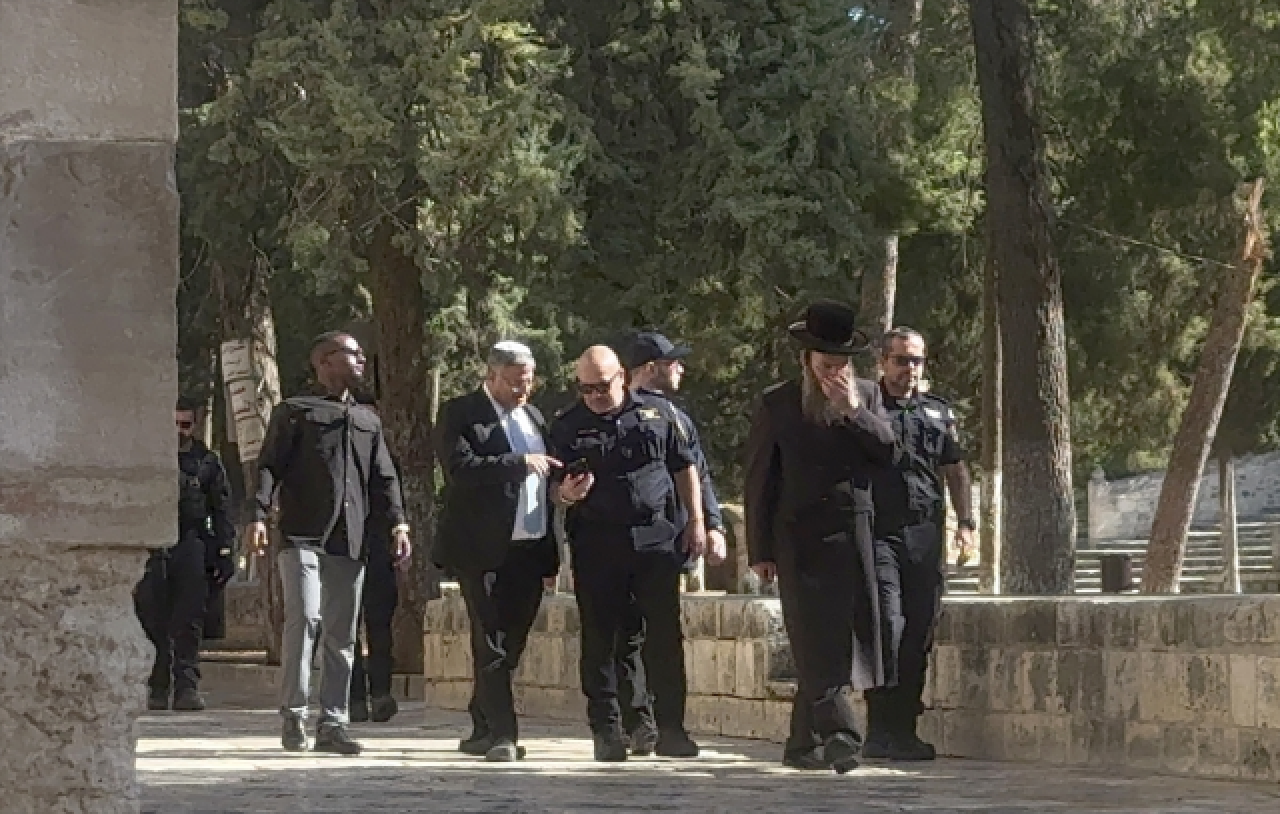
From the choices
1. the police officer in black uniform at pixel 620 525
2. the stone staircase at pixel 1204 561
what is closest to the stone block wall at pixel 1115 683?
the police officer in black uniform at pixel 620 525

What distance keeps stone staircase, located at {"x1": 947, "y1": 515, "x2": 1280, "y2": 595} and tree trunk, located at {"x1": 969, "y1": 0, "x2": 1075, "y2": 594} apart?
775 inches

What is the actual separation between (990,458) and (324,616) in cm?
1291

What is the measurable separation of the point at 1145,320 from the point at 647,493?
1734cm

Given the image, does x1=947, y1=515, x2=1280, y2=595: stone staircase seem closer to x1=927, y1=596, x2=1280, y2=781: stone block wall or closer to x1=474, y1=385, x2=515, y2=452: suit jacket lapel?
x1=927, y1=596, x2=1280, y2=781: stone block wall

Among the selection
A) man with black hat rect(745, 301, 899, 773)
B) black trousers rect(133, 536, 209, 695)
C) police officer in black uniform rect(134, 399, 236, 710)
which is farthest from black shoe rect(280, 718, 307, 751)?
black trousers rect(133, 536, 209, 695)

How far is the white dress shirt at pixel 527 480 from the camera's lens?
37.0ft

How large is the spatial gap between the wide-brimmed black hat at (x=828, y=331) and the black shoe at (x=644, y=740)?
2059 millimetres

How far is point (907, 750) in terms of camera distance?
11.5 m

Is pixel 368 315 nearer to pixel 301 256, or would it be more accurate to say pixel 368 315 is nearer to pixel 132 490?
pixel 301 256

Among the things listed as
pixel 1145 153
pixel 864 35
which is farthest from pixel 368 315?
pixel 1145 153

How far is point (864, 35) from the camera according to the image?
20.8m

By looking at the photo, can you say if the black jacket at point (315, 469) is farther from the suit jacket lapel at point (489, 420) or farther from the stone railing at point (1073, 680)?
the stone railing at point (1073, 680)

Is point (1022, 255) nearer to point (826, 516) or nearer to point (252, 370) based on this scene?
point (826, 516)

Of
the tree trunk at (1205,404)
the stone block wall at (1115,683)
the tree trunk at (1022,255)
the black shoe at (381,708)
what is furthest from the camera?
the tree trunk at (1205,404)
